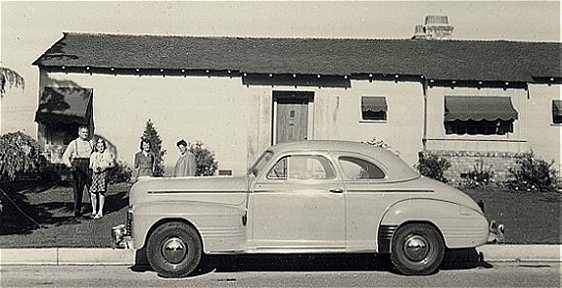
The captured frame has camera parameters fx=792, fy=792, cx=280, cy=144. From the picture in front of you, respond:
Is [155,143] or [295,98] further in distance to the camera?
[295,98]

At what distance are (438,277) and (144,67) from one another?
13.3 m

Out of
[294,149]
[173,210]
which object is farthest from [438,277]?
[173,210]

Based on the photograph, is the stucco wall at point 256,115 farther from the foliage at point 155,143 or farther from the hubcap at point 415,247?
the hubcap at point 415,247

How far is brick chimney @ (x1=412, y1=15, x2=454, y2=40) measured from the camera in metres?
25.4

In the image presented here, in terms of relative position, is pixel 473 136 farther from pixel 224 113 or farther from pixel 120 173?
pixel 120 173

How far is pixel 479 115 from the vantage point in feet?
68.9

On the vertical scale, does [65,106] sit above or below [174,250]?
above

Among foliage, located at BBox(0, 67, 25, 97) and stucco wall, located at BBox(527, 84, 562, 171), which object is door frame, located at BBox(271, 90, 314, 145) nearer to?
stucco wall, located at BBox(527, 84, 562, 171)

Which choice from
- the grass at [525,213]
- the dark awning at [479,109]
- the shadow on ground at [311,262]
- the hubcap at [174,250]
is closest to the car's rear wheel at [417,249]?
the shadow on ground at [311,262]

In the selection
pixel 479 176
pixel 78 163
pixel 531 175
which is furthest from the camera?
pixel 479 176

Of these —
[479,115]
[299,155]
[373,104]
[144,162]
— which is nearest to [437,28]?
[479,115]

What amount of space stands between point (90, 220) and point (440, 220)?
6197mm

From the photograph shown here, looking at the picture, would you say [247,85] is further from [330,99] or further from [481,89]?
[481,89]

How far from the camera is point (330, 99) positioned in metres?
21.6
